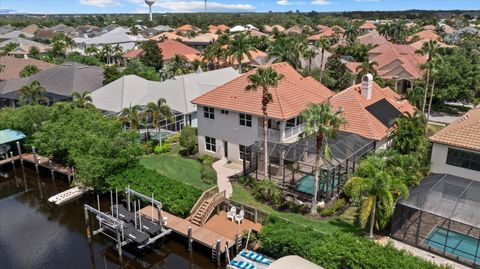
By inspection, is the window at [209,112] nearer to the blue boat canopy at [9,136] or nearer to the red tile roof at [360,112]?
the red tile roof at [360,112]

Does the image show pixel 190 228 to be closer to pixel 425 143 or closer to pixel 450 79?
pixel 425 143

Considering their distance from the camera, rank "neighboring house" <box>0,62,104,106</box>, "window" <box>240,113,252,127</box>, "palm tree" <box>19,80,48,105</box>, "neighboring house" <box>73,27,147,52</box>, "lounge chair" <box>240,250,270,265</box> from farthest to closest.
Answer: "neighboring house" <box>73,27,147,52</box>, "neighboring house" <box>0,62,104,106</box>, "palm tree" <box>19,80,48,105</box>, "window" <box>240,113,252,127</box>, "lounge chair" <box>240,250,270,265</box>

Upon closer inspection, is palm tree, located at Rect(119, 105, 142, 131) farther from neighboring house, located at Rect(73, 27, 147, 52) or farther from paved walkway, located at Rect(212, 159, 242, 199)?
neighboring house, located at Rect(73, 27, 147, 52)

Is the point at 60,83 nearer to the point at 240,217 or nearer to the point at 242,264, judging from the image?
the point at 240,217

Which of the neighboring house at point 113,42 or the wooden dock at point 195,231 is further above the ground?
the neighboring house at point 113,42

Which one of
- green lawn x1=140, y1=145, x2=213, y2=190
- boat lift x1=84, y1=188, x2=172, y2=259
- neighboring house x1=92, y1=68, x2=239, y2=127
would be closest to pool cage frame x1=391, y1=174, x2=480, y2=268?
boat lift x1=84, y1=188, x2=172, y2=259

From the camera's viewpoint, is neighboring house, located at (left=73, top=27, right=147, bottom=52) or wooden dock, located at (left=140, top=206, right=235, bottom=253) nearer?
wooden dock, located at (left=140, top=206, right=235, bottom=253)

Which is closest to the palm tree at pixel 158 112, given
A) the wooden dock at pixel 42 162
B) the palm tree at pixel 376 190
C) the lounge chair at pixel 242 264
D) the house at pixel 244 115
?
the house at pixel 244 115
